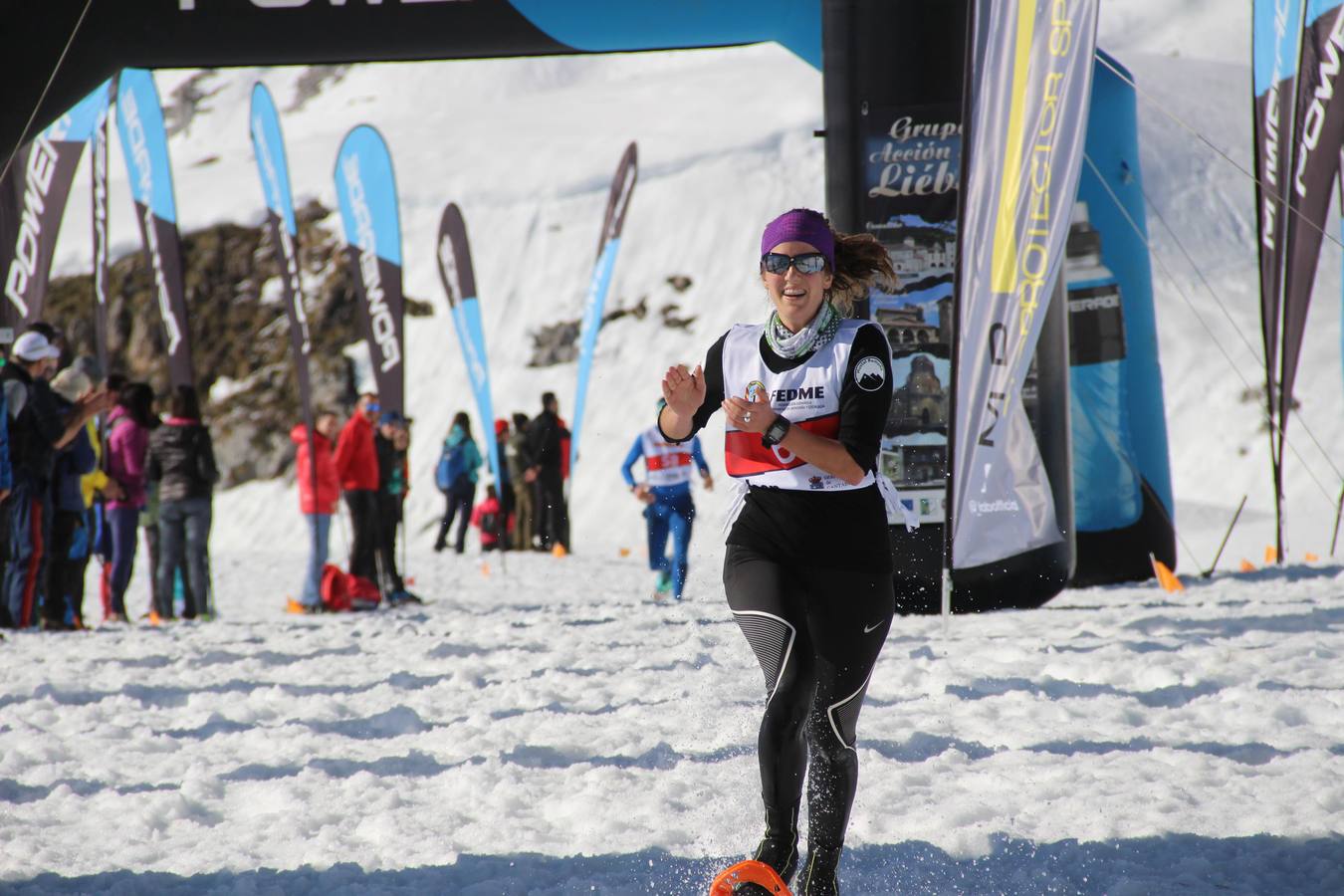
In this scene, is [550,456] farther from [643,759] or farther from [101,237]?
[643,759]

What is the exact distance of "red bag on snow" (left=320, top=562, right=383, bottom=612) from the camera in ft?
35.4

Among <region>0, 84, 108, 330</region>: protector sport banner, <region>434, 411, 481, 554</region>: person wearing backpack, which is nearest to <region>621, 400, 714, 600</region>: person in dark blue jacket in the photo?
<region>0, 84, 108, 330</region>: protector sport banner

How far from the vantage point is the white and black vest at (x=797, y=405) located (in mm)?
3264

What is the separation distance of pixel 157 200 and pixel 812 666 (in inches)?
375

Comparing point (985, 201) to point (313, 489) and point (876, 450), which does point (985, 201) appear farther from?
point (313, 489)

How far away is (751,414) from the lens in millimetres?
3057

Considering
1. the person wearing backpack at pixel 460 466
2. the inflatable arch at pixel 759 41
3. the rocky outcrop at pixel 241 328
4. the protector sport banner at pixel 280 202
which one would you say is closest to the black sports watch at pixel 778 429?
the inflatable arch at pixel 759 41

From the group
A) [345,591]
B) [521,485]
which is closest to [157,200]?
[345,591]

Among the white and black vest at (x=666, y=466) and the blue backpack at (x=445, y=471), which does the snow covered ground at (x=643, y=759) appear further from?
the blue backpack at (x=445, y=471)

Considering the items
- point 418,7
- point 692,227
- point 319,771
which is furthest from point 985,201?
point 692,227

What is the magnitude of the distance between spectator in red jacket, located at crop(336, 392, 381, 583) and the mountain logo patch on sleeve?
794 centimetres

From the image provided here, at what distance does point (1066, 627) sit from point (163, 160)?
8.13 metres

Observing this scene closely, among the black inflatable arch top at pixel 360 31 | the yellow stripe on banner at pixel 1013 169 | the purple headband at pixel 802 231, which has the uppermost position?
the black inflatable arch top at pixel 360 31

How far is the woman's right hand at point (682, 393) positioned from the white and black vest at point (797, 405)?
0.11 metres
